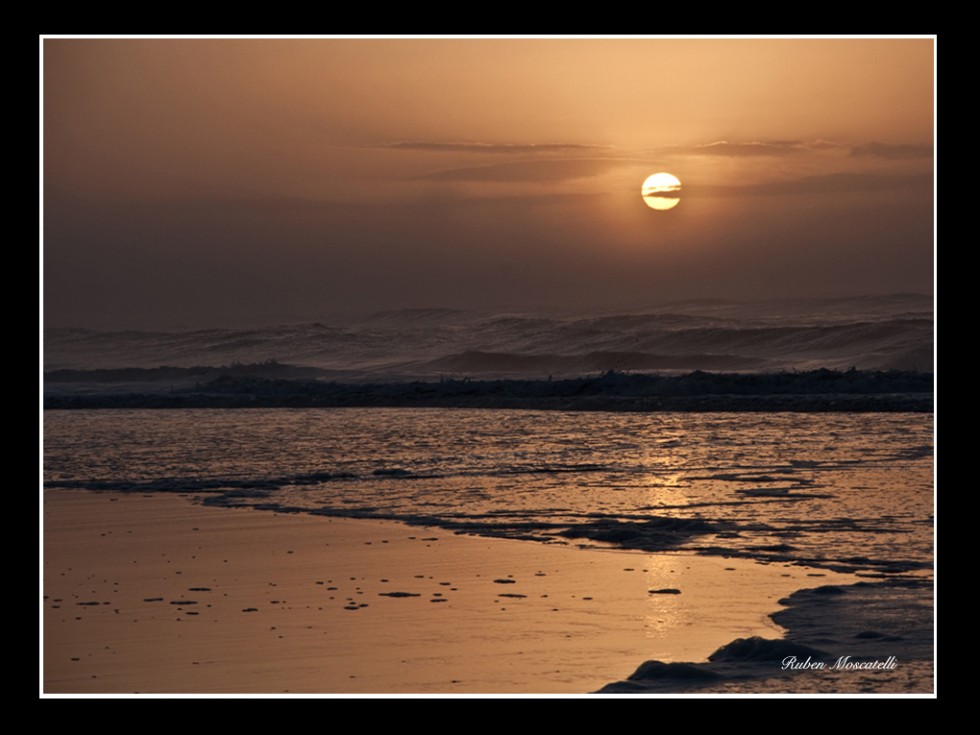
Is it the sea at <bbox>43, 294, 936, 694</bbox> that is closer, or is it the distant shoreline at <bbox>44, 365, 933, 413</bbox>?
the sea at <bbox>43, 294, 936, 694</bbox>

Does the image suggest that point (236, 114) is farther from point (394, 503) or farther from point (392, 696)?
point (392, 696)

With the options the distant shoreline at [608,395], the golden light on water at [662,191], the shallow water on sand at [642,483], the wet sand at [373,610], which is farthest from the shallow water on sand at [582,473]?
the golden light on water at [662,191]

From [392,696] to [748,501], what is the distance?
5.14m

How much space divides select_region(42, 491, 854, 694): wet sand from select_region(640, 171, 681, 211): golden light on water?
12.2m

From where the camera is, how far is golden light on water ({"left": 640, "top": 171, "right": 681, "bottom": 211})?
18781 millimetres

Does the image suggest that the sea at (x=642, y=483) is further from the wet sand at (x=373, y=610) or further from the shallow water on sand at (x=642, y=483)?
the wet sand at (x=373, y=610)

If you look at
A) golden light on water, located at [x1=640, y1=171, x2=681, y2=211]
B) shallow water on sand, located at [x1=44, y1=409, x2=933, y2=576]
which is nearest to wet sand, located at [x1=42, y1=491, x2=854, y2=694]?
shallow water on sand, located at [x1=44, y1=409, x2=933, y2=576]

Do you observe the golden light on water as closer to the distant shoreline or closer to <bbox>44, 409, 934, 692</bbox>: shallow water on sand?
the distant shoreline

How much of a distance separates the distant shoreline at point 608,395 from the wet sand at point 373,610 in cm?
1168

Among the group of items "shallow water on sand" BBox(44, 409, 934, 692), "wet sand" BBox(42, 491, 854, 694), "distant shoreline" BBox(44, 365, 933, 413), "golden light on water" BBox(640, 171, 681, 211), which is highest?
"golden light on water" BBox(640, 171, 681, 211)

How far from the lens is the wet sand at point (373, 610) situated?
4.81 metres

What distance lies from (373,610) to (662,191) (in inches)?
582

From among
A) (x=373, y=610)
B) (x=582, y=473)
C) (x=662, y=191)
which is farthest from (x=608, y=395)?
(x=373, y=610)

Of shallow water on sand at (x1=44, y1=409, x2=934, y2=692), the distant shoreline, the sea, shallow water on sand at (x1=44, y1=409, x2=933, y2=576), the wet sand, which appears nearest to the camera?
the wet sand
